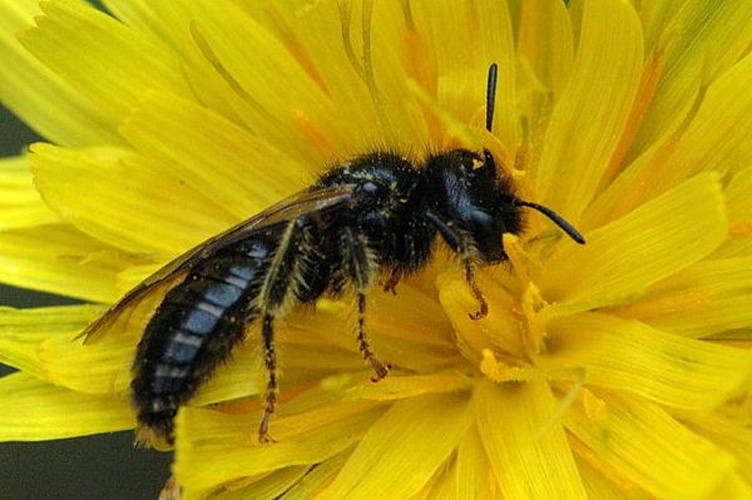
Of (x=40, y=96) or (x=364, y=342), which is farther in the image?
(x=40, y=96)

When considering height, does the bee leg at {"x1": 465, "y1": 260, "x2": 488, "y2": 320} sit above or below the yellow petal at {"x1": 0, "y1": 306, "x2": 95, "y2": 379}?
above

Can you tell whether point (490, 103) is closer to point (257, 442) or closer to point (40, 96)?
point (257, 442)

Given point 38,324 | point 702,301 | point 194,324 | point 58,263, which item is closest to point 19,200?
point 58,263

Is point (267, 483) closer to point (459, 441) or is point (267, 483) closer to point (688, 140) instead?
point (459, 441)

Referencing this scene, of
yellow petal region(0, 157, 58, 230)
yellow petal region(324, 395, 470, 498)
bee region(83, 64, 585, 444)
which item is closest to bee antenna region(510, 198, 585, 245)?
bee region(83, 64, 585, 444)

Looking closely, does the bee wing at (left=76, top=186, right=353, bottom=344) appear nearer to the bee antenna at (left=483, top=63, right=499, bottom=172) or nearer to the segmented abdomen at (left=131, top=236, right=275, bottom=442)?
the segmented abdomen at (left=131, top=236, right=275, bottom=442)

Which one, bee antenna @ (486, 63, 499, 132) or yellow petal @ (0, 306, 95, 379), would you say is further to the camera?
yellow petal @ (0, 306, 95, 379)

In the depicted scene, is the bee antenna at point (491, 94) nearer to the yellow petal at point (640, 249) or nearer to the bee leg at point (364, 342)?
the yellow petal at point (640, 249)
